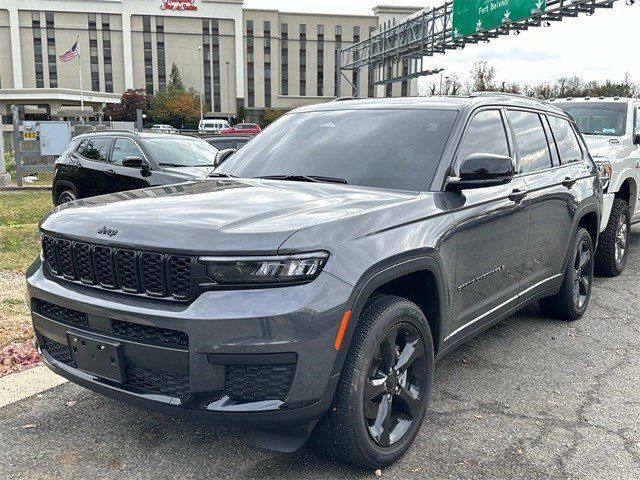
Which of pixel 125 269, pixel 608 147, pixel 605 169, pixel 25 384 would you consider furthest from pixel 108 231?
pixel 608 147

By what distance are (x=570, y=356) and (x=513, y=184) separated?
4.82ft

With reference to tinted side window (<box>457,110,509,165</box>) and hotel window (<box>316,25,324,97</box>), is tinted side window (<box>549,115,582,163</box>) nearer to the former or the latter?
tinted side window (<box>457,110,509,165</box>)

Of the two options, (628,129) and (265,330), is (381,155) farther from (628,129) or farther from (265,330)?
(628,129)

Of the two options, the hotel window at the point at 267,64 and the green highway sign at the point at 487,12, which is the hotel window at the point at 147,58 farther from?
the green highway sign at the point at 487,12

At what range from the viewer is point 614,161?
734cm

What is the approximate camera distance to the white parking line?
3.86 metres

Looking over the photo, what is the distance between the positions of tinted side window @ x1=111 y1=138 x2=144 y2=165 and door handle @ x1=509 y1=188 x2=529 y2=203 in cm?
642

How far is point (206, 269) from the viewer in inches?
100

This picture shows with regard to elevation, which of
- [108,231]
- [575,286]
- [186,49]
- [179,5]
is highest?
[179,5]

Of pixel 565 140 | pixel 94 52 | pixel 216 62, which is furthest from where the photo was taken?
pixel 216 62

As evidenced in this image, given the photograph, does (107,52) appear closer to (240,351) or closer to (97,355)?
(97,355)

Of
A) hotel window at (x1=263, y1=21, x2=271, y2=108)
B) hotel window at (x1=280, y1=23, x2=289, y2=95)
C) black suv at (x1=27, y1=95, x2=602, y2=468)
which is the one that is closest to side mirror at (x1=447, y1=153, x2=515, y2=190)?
black suv at (x1=27, y1=95, x2=602, y2=468)

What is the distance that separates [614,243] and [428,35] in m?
19.3

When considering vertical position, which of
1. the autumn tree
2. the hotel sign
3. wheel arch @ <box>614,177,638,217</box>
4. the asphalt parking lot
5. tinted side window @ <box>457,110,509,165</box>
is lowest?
the asphalt parking lot
